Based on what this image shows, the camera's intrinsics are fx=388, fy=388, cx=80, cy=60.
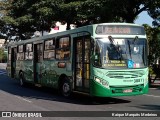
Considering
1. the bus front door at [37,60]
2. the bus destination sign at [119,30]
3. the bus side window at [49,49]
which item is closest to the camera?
the bus destination sign at [119,30]

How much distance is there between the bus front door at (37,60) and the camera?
64.4 ft

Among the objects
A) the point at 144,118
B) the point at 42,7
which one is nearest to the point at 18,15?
the point at 42,7

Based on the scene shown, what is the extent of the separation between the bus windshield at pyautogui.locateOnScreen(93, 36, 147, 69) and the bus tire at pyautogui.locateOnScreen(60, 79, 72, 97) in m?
2.60

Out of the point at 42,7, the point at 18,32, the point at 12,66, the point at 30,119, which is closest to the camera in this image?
the point at 30,119

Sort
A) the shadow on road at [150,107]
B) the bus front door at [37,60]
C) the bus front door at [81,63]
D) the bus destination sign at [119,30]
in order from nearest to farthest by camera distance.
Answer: the shadow on road at [150,107] → the bus destination sign at [119,30] → the bus front door at [81,63] → the bus front door at [37,60]

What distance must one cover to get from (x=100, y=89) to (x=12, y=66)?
42.1 feet

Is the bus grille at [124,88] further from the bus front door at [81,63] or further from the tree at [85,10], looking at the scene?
the tree at [85,10]

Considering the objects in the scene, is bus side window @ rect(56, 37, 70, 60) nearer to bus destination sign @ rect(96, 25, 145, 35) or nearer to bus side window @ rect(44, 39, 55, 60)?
bus side window @ rect(44, 39, 55, 60)

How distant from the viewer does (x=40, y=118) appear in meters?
10.7

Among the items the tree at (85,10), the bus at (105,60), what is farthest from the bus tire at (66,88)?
the tree at (85,10)

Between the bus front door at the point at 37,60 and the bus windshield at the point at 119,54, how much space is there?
6.30 m

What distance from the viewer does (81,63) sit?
1479 cm

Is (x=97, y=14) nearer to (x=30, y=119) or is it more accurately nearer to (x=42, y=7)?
(x=42, y=7)

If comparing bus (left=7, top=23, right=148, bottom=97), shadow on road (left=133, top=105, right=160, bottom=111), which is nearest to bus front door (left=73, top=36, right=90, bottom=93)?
bus (left=7, top=23, right=148, bottom=97)
